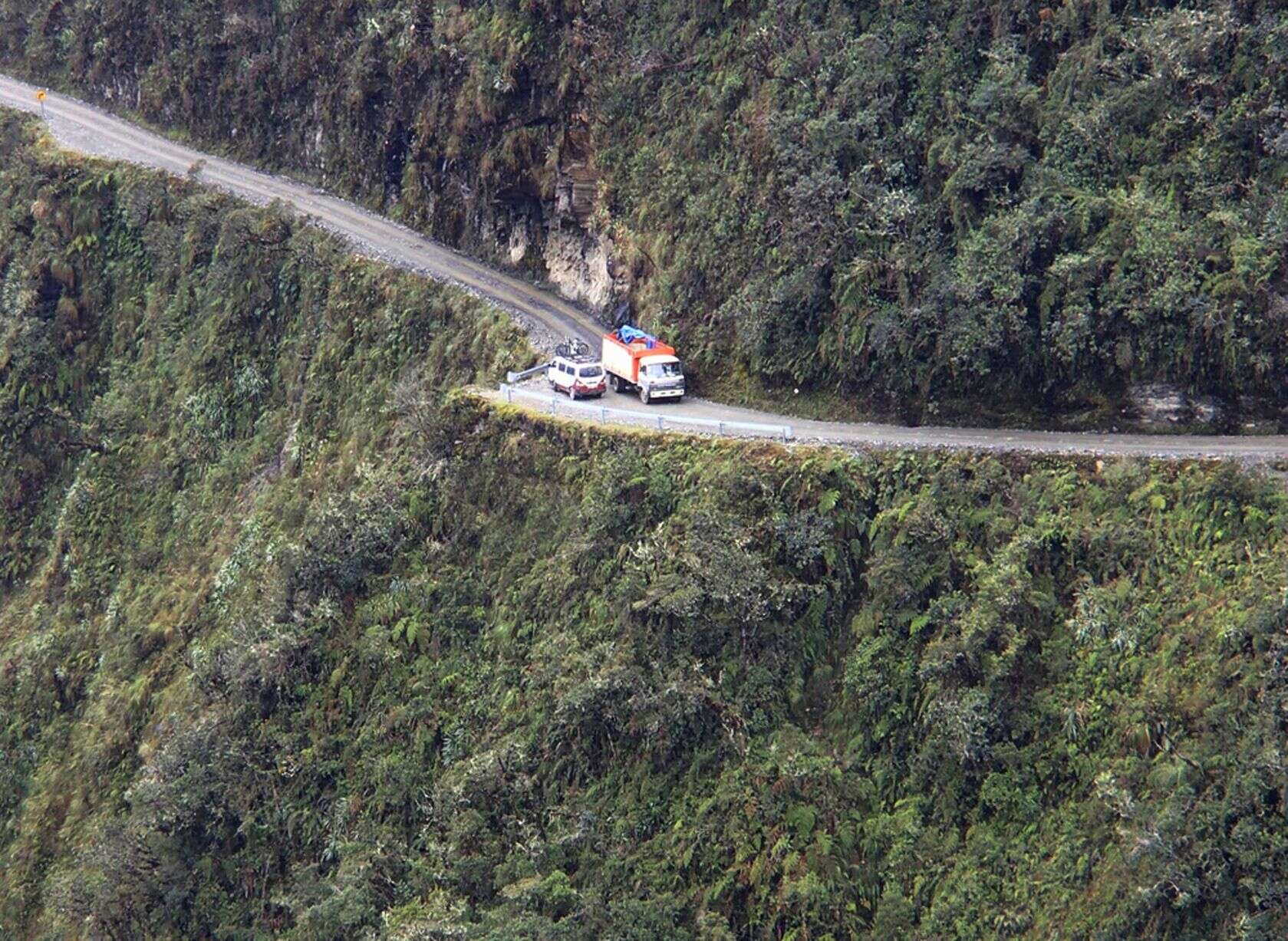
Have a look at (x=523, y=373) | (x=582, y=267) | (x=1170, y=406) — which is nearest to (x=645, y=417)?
(x=523, y=373)

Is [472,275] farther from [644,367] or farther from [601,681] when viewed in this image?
[601,681]

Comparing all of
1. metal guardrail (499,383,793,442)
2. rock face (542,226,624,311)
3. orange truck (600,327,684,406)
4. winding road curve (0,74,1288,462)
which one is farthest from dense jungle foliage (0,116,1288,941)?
rock face (542,226,624,311)

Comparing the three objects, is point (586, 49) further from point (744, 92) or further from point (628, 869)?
point (628, 869)

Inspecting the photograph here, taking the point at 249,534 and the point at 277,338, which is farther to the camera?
the point at 277,338

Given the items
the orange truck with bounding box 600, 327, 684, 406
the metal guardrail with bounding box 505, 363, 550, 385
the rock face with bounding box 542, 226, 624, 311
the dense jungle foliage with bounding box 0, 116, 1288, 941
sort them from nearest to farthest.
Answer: the dense jungle foliage with bounding box 0, 116, 1288, 941, the orange truck with bounding box 600, 327, 684, 406, the metal guardrail with bounding box 505, 363, 550, 385, the rock face with bounding box 542, 226, 624, 311

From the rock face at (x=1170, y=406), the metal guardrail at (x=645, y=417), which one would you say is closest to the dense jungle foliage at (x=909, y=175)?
the rock face at (x=1170, y=406)

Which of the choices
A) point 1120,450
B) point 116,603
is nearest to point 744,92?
point 1120,450

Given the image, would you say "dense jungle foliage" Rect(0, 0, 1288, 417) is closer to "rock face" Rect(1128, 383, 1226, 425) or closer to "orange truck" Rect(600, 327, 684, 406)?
"rock face" Rect(1128, 383, 1226, 425)
